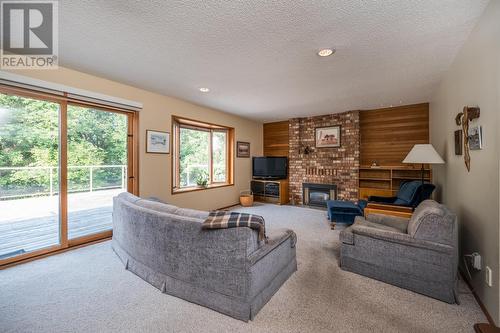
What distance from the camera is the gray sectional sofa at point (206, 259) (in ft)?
5.39

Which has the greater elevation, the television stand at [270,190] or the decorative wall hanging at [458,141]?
the decorative wall hanging at [458,141]

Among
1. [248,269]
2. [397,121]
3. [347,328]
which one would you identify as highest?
[397,121]

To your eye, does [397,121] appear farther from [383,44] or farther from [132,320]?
[132,320]

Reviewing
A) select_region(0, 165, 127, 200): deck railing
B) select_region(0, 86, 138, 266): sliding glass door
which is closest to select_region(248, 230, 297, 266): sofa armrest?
select_region(0, 86, 138, 266): sliding glass door

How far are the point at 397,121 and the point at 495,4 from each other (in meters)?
3.59

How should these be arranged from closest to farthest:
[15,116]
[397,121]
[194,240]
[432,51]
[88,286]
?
1. [194,240]
2. [88,286]
3. [432,51]
4. [15,116]
5. [397,121]

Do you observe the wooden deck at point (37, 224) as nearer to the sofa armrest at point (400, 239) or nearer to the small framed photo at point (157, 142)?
the small framed photo at point (157, 142)

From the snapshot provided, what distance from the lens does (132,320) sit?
1663mm

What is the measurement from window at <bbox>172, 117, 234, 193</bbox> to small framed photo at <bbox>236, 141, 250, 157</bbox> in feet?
0.73

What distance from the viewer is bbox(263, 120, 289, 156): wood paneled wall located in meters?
6.50

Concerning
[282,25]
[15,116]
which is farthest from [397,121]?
[15,116]

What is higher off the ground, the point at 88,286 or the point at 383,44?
the point at 383,44

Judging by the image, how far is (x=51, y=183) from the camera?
2.90 m

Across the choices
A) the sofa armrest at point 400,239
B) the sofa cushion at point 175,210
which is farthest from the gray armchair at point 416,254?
the sofa cushion at point 175,210
